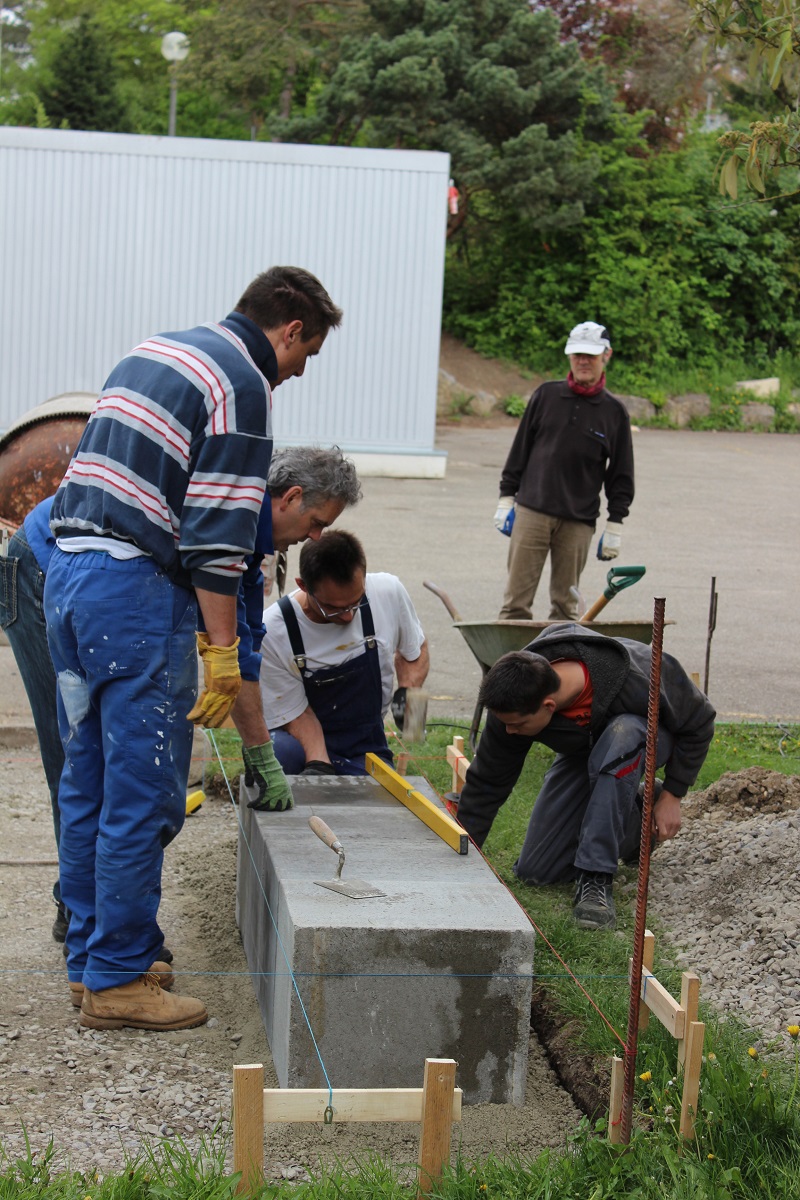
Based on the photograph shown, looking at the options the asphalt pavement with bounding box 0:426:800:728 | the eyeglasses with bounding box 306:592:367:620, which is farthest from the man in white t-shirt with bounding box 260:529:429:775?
the asphalt pavement with bounding box 0:426:800:728

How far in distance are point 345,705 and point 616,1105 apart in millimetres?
2240

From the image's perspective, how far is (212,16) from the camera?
24.6 meters

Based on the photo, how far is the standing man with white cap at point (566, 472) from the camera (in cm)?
714

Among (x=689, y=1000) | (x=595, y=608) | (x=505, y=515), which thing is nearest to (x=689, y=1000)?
(x=689, y=1000)

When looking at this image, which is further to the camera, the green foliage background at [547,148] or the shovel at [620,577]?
the green foliage background at [547,148]

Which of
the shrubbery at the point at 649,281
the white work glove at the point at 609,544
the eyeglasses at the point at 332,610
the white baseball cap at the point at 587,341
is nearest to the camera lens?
the eyeglasses at the point at 332,610

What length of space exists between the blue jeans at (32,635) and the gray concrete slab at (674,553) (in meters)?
3.17

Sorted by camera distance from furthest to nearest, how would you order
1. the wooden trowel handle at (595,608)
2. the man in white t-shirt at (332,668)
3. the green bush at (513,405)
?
1. the green bush at (513,405)
2. the wooden trowel handle at (595,608)
3. the man in white t-shirt at (332,668)

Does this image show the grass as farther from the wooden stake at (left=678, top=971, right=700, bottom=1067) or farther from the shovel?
the shovel

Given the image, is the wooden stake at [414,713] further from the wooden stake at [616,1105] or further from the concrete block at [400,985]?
the wooden stake at [616,1105]

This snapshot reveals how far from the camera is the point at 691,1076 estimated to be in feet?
9.48

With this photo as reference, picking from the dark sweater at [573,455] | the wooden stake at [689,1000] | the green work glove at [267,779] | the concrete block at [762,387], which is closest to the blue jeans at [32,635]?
the green work glove at [267,779]

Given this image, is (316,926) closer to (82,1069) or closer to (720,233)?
(82,1069)

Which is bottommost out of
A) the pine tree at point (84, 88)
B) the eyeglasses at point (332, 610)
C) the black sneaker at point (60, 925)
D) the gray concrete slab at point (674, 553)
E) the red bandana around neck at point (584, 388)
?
the gray concrete slab at point (674, 553)
